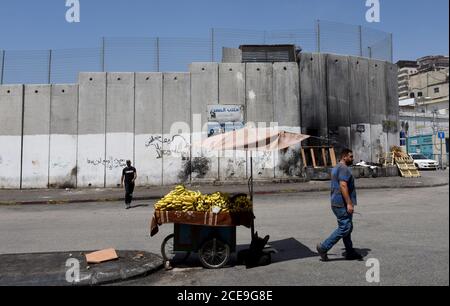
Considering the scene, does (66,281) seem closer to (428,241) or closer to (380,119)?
(428,241)

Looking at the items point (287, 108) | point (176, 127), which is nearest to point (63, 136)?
point (176, 127)

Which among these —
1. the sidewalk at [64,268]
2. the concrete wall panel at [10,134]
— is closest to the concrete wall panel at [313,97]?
the concrete wall panel at [10,134]

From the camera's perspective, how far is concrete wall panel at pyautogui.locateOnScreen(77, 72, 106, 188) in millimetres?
21969

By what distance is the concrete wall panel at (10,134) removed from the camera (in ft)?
72.6

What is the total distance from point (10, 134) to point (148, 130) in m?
7.56

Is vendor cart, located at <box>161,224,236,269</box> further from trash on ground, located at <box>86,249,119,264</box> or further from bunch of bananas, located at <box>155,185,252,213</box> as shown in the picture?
trash on ground, located at <box>86,249,119,264</box>

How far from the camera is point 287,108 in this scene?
2297 centimetres

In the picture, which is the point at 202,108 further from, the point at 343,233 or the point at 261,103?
the point at 343,233

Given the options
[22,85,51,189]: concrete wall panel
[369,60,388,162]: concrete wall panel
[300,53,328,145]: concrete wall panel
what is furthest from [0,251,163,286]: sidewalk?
[369,60,388,162]: concrete wall panel

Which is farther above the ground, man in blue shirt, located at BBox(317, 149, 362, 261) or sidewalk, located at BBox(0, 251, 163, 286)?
man in blue shirt, located at BBox(317, 149, 362, 261)

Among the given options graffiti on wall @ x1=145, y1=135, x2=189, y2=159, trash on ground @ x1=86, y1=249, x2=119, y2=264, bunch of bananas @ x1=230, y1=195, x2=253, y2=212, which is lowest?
trash on ground @ x1=86, y1=249, x2=119, y2=264

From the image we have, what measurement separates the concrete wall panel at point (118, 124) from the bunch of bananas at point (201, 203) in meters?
15.5
